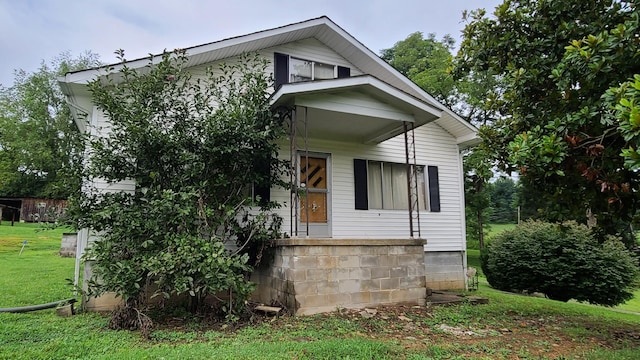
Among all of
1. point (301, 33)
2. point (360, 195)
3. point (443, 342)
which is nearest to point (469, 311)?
point (443, 342)

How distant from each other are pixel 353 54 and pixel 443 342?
22.5 ft

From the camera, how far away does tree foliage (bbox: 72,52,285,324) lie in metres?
5.23

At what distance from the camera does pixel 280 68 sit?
8664 mm

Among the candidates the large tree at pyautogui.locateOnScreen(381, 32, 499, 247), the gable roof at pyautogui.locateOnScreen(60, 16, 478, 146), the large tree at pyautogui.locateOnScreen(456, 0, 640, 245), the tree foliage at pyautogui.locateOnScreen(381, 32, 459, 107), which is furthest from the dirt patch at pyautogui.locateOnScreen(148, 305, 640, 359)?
the tree foliage at pyautogui.locateOnScreen(381, 32, 459, 107)

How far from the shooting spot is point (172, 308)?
6.32 m

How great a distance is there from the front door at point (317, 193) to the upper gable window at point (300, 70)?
1877mm

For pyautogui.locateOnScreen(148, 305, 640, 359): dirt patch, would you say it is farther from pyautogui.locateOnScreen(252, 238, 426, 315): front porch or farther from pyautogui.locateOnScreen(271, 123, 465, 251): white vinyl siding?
pyautogui.locateOnScreen(271, 123, 465, 251): white vinyl siding

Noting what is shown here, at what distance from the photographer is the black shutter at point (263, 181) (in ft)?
23.0

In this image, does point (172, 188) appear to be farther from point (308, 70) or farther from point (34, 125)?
point (34, 125)

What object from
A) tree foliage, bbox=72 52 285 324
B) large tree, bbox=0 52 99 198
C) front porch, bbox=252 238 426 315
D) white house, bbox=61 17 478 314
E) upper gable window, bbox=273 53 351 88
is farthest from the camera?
large tree, bbox=0 52 99 198

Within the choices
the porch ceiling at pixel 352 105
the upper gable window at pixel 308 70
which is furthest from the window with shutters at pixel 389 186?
the upper gable window at pixel 308 70

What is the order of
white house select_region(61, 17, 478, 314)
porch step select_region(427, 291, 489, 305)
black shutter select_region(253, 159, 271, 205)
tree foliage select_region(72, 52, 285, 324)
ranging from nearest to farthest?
tree foliage select_region(72, 52, 285, 324) → white house select_region(61, 17, 478, 314) → black shutter select_region(253, 159, 271, 205) → porch step select_region(427, 291, 489, 305)

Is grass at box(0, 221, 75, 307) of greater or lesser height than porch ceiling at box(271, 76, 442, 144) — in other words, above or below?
below

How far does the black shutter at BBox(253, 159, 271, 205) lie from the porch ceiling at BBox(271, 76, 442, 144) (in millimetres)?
1067
